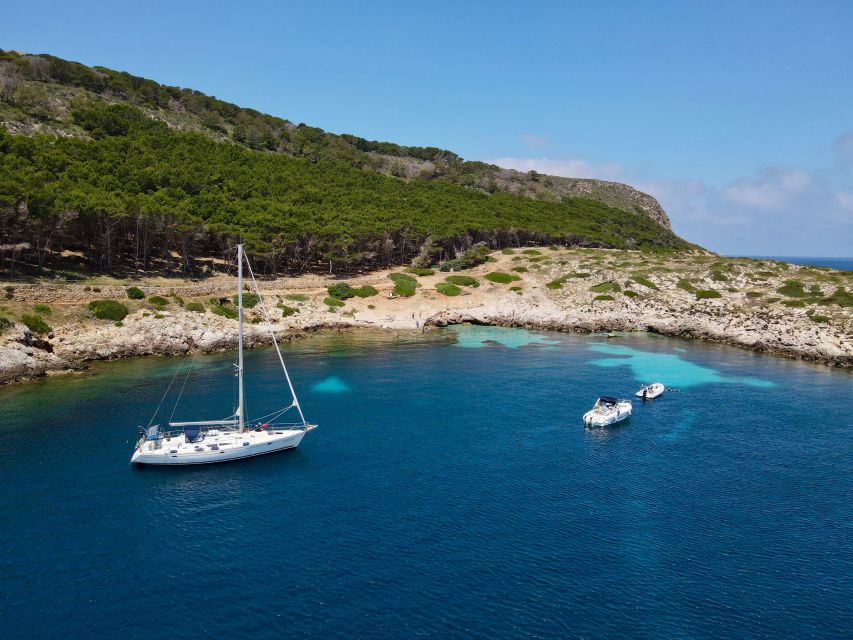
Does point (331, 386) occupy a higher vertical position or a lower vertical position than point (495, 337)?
lower

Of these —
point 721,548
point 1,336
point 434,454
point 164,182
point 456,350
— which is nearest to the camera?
point 721,548

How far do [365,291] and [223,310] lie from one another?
3191cm

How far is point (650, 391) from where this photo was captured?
63312 mm

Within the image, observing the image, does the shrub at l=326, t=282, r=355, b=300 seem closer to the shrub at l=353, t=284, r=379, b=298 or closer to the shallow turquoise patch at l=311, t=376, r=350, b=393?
the shrub at l=353, t=284, r=379, b=298

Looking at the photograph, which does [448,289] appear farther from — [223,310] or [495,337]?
[223,310]

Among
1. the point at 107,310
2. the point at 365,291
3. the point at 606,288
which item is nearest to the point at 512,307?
the point at 606,288

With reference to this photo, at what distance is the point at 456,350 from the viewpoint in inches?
3401

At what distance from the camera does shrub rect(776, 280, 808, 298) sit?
337 ft

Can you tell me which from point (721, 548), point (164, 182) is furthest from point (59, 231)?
point (721, 548)

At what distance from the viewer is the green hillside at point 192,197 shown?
307 ft

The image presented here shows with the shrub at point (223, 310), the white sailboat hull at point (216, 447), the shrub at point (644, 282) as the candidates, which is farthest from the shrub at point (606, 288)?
the white sailboat hull at point (216, 447)

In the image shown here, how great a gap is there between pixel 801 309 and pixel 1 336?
11611 centimetres

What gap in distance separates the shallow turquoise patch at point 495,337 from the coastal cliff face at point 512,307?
12.7 feet

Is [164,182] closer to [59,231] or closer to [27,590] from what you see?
[59,231]
